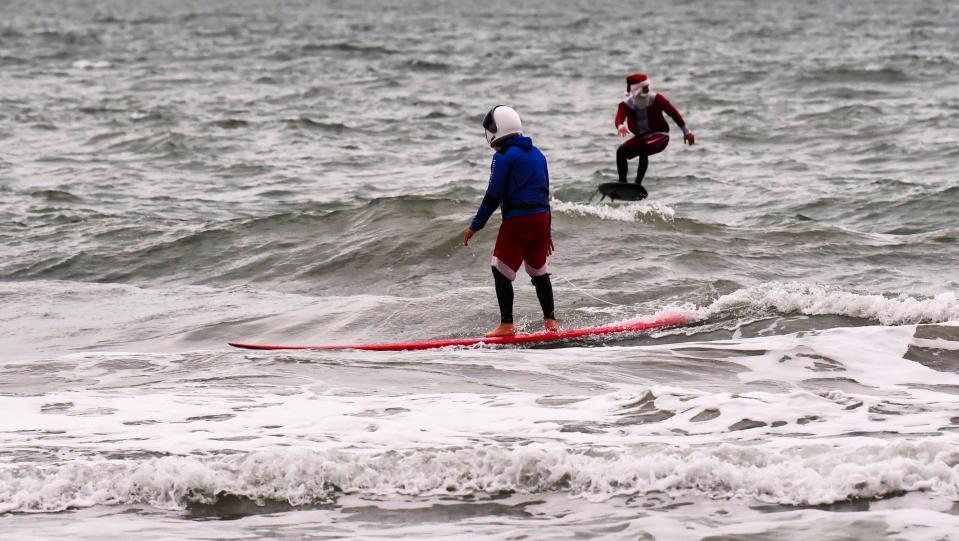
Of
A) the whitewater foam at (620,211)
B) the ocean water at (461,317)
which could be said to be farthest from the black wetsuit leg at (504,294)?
the whitewater foam at (620,211)

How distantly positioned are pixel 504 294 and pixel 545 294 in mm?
364

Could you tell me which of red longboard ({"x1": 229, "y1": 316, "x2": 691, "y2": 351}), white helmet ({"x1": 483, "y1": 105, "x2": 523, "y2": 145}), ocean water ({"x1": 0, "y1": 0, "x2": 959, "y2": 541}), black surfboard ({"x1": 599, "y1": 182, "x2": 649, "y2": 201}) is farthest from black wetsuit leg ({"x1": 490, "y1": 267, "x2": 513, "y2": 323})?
black surfboard ({"x1": 599, "y1": 182, "x2": 649, "y2": 201})

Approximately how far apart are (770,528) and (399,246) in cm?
905

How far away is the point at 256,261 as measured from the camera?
48.5 ft

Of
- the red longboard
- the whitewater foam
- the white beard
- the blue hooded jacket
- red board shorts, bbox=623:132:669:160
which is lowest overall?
the red longboard

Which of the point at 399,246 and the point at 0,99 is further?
the point at 0,99

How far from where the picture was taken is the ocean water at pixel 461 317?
6742mm

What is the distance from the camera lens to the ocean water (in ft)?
22.1

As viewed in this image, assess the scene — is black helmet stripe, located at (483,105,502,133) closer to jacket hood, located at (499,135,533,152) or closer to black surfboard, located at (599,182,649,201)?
jacket hood, located at (499,135,533,152)

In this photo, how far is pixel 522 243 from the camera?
34.5ft

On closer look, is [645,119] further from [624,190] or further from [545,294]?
[545,294]

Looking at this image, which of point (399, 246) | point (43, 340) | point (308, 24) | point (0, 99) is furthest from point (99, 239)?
point (308, 24)

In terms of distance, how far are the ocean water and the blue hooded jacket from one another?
113 cm

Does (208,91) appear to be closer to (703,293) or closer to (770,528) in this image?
(703,293)
